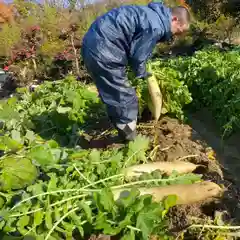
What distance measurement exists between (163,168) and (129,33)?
1.35 metres

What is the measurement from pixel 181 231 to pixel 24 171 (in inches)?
46.0

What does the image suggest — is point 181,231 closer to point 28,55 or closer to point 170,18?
point 170,18

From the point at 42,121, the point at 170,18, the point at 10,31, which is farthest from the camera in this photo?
the point at 10,31

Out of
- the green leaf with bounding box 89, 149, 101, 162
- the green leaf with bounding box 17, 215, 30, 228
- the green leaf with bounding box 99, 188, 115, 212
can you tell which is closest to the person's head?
the green leaf with bounding box 89, 149, 101, 162

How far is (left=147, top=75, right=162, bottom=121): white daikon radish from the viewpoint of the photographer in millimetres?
4734

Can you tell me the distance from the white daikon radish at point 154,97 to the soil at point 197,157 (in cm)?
12

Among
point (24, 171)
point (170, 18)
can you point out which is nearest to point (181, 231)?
point (24, 171)

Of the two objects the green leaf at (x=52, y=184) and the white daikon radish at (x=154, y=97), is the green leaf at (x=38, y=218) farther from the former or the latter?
the white daikon radish at (x=154, y=97)

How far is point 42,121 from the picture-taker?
497 centimetres

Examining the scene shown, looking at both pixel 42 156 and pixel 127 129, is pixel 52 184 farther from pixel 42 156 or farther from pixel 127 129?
pixel 127 129

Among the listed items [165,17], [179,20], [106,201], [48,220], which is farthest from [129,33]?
[48,220]

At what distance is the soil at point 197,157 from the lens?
2742 millimetres

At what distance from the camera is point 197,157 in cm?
363

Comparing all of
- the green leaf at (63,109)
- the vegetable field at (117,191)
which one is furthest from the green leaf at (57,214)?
the green leaf at (63,109)
